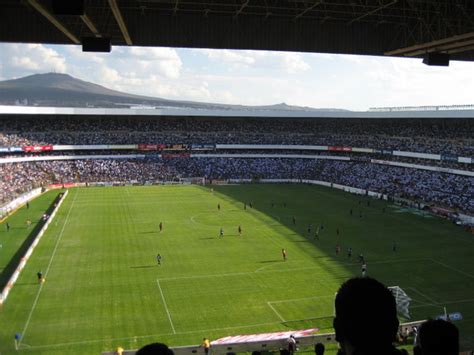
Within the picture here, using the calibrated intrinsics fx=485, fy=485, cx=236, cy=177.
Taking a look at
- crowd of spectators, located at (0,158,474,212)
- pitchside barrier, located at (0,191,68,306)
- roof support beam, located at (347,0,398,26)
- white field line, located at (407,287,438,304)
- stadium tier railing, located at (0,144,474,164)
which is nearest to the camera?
roof support beam, located at (347,0,398,26)

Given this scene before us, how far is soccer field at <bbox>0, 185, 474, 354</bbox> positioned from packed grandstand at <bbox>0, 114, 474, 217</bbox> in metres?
15.8

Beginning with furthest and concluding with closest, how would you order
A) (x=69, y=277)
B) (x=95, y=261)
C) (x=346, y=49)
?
(x=95, y=261)
(x=69, y=277)
(x=346, y=49)

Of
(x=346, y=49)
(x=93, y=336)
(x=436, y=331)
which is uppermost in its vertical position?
(x=346, y=49)

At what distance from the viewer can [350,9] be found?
1523 centimetres

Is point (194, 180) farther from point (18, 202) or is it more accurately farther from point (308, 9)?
point (308, 9)

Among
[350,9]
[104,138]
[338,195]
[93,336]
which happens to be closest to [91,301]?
[93,336]

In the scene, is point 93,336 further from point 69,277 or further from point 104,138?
point 104,138

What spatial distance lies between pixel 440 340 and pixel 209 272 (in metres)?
29.5

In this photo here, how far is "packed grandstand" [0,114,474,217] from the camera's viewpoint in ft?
225

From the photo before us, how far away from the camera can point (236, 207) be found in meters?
57.1

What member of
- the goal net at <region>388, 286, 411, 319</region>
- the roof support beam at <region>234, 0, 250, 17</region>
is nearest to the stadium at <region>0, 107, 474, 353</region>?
the goal net at <region>388, 286, 411, 319</region>

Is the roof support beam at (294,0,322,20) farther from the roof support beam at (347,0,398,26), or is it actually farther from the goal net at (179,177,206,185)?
the goal net at (179,177,206,185)

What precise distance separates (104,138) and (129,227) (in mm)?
43222

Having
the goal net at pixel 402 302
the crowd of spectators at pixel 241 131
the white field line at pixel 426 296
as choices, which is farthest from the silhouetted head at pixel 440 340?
the crowd of spectators at pixel 241 131
